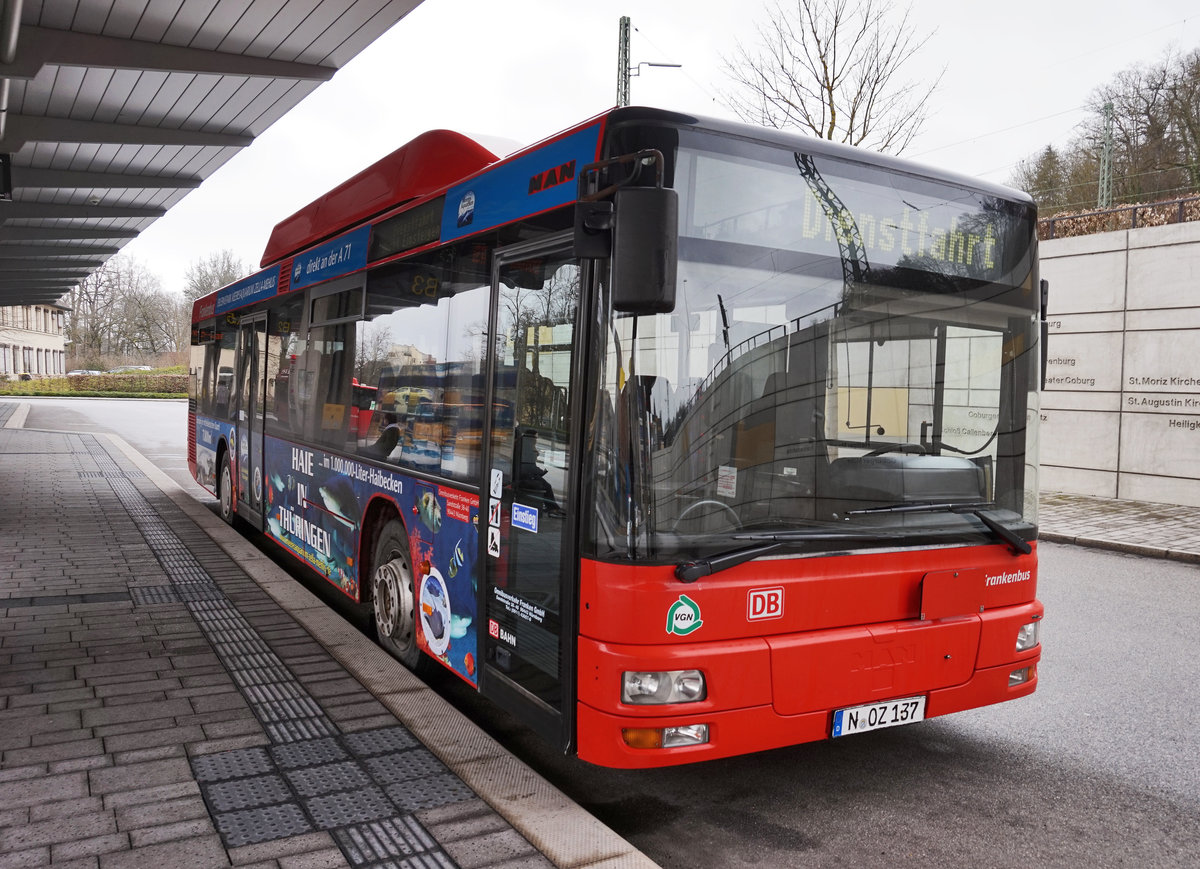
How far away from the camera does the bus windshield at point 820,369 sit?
3.60m

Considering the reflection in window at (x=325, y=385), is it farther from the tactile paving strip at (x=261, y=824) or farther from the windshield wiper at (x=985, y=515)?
the windshield wiper at (x=985, y=515)

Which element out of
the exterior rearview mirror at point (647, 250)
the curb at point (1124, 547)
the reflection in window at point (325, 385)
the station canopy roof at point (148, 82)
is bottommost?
the curb at point (1124, 547)

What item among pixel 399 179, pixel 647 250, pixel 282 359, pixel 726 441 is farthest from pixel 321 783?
pixel 282 359

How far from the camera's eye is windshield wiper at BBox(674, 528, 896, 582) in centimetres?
356

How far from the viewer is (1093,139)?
132ft

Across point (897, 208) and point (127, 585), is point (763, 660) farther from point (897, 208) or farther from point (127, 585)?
point (127, 585)

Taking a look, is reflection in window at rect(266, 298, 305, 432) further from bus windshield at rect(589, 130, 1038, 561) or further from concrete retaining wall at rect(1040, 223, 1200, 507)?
concrete retaining wall at rect(1040, 223, 1200, 507)

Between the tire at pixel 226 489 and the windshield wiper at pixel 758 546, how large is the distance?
8.44 meters

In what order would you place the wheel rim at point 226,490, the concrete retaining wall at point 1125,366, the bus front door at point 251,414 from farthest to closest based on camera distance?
the concrete retaining wall at point 1125,366, the wheel rim at point 226,490, the bus front door at point 251,414

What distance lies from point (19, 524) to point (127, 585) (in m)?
3.83

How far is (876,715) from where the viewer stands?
3979mm

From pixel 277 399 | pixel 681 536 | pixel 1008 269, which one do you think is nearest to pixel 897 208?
pixel 1008 269

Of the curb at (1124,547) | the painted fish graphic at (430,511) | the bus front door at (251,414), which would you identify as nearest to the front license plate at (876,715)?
the painted fish graphic at (430,511)

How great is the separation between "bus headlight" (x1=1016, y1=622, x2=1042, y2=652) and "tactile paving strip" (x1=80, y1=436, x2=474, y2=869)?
2575mm
